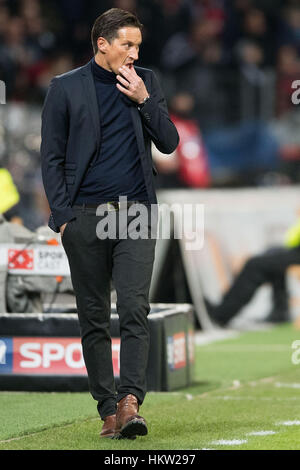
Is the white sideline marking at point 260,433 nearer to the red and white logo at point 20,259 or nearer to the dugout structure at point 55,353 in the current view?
the dugout structure at point 55,353

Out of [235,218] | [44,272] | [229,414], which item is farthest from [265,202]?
[229,414]

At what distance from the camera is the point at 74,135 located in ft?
19.8

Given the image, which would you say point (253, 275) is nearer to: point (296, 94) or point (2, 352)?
point (296, 94)

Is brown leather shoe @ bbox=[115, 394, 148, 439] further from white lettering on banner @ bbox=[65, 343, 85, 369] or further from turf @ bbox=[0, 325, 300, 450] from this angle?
white lettering on banner @ bbox=[65, 343, 85, 369]

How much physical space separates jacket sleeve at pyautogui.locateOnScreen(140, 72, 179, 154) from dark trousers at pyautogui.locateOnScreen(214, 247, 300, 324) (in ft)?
26.1

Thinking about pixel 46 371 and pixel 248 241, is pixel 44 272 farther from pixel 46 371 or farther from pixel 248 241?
pixel 248 241

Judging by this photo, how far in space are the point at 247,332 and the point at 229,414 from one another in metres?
6.38

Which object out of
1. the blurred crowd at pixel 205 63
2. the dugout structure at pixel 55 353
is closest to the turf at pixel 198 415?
the dugout structure at pixel 55 353

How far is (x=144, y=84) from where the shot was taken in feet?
19.9

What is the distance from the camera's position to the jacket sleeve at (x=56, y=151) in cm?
594

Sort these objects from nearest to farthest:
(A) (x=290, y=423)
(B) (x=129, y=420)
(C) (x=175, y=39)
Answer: (B) (x=129, y=420), (A) (x=290, y=423), (C) (x=175, y=39)

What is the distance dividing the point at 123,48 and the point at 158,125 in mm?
428

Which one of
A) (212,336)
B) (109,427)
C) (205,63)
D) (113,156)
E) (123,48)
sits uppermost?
(205,63)

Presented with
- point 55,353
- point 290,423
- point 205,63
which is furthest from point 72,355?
point 205,63
